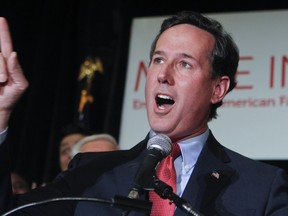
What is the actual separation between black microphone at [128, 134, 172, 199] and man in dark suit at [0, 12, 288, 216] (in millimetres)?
232

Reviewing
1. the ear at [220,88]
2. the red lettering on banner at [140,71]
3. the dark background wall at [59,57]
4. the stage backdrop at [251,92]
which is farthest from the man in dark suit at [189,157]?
the dark background wall at [59,57]

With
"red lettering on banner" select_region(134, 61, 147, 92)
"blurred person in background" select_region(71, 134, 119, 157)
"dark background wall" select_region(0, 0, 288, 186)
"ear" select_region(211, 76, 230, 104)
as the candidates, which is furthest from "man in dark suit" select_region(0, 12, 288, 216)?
"dark background wall" select_region(0, 0, 288, 186)

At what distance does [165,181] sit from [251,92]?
2014 millimetres

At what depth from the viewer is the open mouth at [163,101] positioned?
1.88 metres

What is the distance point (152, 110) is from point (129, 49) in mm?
2189

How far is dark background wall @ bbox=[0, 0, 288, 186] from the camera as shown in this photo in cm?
424

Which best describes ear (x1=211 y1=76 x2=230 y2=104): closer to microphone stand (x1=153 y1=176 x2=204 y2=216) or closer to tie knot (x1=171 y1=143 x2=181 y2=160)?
tie knot (x1=171 y1=143 x2=181 y2=160)

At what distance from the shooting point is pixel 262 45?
382 centimetres

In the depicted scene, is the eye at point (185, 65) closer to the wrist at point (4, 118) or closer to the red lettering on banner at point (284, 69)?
the wrist at point (4, 118)

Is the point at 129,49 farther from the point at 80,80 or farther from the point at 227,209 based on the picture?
the point at 227,209

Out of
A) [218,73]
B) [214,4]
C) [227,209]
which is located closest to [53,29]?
[214,4]

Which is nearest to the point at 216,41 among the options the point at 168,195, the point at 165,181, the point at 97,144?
the point at 165,181

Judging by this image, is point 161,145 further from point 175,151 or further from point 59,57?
point 59,57

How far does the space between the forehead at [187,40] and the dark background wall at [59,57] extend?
219 cm
